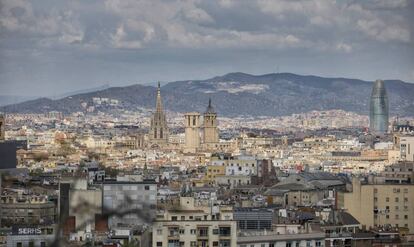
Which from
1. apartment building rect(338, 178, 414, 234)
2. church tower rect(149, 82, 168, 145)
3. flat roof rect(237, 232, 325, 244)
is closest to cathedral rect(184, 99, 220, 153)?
church tower rect(149, 82, 168, 145)

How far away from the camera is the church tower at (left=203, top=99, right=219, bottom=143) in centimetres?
14012

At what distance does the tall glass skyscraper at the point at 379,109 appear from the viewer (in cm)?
18700

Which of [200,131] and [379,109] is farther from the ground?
[379,109]

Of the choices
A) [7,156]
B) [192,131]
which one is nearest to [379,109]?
[192,131]

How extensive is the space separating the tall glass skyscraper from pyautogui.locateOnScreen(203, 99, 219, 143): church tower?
1659 inches

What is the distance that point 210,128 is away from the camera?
470 ft

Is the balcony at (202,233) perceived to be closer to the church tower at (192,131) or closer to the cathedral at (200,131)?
the cathedral at (200,131)

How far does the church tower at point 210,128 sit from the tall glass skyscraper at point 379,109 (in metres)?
42.1

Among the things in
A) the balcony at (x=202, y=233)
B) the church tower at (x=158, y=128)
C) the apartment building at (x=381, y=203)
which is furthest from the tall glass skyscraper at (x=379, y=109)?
the balcony at (x=202, y=233)

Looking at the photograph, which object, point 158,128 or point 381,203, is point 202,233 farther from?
point 158,128

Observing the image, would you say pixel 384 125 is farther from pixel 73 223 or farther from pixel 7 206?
pixel 73 223

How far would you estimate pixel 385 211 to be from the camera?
39.3 m

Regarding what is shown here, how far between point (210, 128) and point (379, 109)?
54.6 meters

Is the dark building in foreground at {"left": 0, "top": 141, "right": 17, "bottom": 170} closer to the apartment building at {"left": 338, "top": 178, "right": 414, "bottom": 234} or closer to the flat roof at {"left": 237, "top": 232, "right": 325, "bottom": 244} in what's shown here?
the apartment building at {"left": 338, "top": 178, "right": 414, "bottom": 234}
